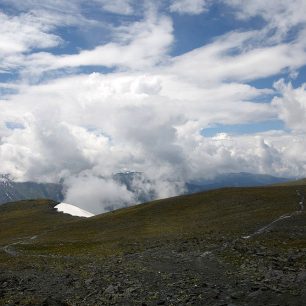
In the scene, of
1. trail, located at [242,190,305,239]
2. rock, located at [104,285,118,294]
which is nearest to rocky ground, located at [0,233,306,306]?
rock, located at [104,285,118,294]

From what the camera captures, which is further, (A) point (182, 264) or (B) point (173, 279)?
(A) point (182, 264)

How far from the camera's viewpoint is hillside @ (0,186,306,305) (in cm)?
3192

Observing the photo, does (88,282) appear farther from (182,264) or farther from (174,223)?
(174,223)

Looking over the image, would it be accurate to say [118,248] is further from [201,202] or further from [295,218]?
[201,202]

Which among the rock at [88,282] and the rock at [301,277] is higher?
the rock at [88,282]

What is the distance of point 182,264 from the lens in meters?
46.2

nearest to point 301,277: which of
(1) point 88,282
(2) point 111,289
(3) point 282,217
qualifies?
(2) point 111,289

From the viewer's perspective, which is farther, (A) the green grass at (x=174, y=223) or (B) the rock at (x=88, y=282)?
(A) the green grass at (x=174, y=223)

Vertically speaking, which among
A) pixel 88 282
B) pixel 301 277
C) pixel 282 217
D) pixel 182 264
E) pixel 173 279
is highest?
pixel 282 217

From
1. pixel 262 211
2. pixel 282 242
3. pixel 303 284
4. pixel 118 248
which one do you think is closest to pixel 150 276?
pixel 303 284

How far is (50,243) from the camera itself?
90625 mm

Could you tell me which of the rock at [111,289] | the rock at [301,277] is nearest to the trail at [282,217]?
the rock at [301,277]

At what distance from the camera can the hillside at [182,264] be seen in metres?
31.9

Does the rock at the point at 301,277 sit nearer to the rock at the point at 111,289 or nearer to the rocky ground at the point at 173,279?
the rocky ground at the point at 173,279
